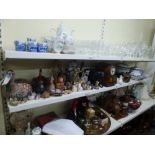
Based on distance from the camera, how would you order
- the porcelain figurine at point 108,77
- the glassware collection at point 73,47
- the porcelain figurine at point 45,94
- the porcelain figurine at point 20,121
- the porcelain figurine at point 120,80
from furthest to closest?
the porcelain figurine at point 120,80, the porcelain figurine at point 108,77, the porcelain figurine at point 20,121, the porcelain figurine at point 45,94, the glassware collection at point 73,47

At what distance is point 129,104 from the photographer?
1.66 meters

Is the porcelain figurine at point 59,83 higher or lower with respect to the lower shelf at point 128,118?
higher

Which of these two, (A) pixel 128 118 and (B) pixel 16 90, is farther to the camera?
(A) pixel 128 118

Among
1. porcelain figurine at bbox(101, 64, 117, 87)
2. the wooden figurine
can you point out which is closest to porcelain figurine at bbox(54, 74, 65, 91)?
the wooden figurine

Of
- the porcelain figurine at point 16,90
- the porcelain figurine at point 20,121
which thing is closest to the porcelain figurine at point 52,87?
the porcelain figurine at point 16,90

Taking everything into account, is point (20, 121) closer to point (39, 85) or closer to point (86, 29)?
point (39, 85)

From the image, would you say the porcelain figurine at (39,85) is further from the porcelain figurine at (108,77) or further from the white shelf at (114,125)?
the white shelf at (114,125)

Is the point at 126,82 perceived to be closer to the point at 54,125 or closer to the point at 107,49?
the point at 107,49

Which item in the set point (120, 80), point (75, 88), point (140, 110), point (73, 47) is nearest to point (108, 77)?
point (120, 80)

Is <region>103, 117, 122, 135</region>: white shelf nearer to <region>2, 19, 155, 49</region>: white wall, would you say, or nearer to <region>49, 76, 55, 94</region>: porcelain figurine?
<region>49, 76, 55, 94</region>: porcelain figurine

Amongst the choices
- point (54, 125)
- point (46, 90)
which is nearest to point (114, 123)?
point (54, 125)

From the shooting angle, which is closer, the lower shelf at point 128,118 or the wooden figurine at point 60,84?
the wooden figurine at point 60,84

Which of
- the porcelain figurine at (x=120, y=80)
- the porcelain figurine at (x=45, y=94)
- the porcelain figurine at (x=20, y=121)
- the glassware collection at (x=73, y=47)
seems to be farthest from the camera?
the porcelain figurine at (x=120, y=80)

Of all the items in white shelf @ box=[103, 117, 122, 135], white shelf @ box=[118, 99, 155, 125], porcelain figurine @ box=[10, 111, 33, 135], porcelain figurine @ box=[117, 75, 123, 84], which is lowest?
white shelf @ box=[118, 99, 155, 125]
